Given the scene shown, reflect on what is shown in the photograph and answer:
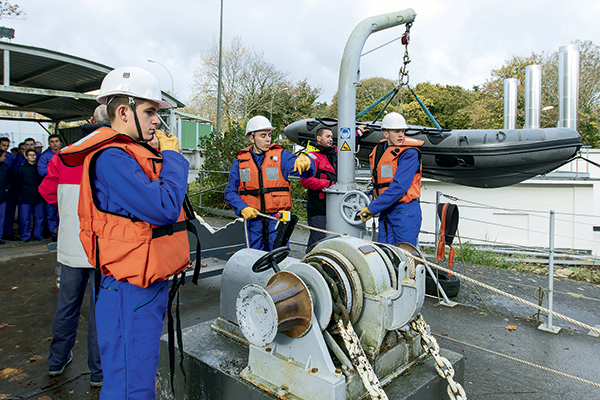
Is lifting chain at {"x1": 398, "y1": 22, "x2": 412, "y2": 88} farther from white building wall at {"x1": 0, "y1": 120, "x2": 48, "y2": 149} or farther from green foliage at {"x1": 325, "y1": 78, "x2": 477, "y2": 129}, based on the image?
green foliage at {"x1": 325, "y1": 78, "x2": 477, "y2": 129}

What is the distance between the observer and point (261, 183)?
Result: 14.0 ft

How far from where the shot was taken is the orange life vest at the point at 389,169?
4.10 m

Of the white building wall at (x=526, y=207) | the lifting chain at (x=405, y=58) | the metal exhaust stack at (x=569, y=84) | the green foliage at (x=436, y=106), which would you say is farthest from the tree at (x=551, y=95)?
the lifting chain at (x=405, y=58)

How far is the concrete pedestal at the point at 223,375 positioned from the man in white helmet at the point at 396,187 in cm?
190

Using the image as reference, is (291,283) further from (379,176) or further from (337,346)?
(379,176)

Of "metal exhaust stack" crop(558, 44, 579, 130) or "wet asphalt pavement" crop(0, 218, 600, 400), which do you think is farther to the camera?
"metal exhaust stack" crop(558, 44, 579, 130)

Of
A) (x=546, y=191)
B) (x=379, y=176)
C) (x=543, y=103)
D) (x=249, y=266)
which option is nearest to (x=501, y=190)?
(x=546, y=191)

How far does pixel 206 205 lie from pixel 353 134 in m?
7.76

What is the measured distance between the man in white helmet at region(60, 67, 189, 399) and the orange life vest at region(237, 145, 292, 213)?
237 centimetres

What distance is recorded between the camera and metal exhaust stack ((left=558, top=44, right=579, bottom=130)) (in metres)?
16.8

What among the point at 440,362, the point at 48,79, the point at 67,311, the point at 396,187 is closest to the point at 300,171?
the point at 396,187

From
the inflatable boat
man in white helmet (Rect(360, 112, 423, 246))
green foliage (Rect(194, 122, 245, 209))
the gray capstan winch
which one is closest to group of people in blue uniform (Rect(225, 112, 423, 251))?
man in white helmet (Rect(360, 112, 423, 246))

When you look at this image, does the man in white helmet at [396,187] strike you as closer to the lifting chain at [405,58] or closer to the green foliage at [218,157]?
the lifting chain at [405,58]

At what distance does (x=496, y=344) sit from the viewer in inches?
142
